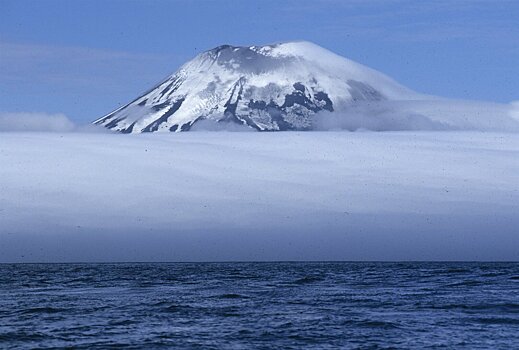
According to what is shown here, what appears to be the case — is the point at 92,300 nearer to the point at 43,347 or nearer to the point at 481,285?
the point at 43,347

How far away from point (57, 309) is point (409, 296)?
96.0 ft

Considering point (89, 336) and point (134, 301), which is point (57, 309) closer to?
point (134, 301)

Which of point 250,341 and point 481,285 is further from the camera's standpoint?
point 481,285

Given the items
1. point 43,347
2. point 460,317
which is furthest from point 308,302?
point 43,347

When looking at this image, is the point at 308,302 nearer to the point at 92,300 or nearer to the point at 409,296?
the point at 409,296

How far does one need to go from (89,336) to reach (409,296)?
125 ft

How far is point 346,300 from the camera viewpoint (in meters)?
82.6

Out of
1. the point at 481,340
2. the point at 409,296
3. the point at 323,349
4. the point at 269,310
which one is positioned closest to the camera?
the point at 323,349

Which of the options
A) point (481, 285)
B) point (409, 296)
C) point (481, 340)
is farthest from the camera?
point (481, 285)

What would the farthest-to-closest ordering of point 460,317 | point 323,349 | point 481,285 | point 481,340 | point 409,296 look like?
point 481,285 < point 409,296 < point 460,317 < point 481,340 < point 323,349

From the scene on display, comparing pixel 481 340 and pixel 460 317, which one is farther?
pixel 460 317

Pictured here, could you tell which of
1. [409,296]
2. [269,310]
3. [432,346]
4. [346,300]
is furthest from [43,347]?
[409,296]

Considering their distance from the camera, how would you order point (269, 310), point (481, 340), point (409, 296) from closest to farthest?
1. point (481, 340)
2. point (269, 310)
3. point (409, 296)

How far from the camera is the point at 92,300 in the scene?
8262 cm
